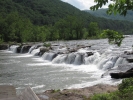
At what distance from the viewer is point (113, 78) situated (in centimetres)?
1620

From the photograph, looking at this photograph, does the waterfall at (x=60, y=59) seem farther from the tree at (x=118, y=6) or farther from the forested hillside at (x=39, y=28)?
the tree at (x=118, y=6)

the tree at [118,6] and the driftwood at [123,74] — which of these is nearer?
the tree at [118,6]

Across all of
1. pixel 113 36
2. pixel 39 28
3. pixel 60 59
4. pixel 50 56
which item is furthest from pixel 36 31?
pixel 113 36

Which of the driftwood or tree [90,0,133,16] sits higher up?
tree [90,0,133,16]

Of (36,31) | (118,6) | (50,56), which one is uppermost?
(36,31)

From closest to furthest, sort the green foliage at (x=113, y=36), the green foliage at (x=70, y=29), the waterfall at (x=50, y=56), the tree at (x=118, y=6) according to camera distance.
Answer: the tree at (x=118, y=6)
the green foliage at (x=113, y=36)
the waterfall at (x=50, y=56)
the green foliage at (x=70, y=29)

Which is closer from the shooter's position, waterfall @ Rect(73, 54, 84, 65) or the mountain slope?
waterfall @ Rect(73, 54, 84, 65)

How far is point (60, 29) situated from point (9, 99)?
289ft

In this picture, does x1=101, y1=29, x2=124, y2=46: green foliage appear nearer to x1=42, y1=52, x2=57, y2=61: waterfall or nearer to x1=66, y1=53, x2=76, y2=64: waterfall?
x1=66, y1=53, x2=76, y2=64: waterfall

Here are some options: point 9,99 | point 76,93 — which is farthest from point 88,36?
point 9,99

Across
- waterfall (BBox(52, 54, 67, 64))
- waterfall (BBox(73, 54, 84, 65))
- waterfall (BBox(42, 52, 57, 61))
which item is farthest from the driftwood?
waterfall (BBox(42, 52, 57, 61))

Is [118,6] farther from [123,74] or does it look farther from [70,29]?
[70,29]

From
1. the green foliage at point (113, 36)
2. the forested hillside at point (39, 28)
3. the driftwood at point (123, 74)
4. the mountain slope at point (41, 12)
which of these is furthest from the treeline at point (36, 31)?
the green foliage at point (113, 36)

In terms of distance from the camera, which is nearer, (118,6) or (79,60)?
(118,6)
